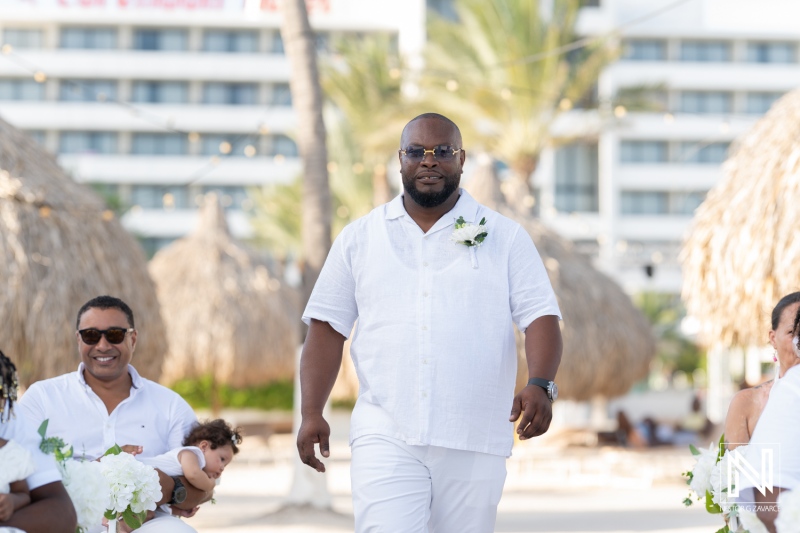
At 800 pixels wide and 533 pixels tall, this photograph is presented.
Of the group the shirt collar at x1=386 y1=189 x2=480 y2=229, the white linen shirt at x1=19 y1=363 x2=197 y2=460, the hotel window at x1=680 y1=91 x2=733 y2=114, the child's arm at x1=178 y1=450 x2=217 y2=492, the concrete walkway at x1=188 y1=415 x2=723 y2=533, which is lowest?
the concrete walkway at x1=188 y1=415 x2=723 y2=533

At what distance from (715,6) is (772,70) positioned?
4038 mm

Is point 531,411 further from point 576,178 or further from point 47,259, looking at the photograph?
point 576,178

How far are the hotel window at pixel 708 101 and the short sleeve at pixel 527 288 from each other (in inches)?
2265

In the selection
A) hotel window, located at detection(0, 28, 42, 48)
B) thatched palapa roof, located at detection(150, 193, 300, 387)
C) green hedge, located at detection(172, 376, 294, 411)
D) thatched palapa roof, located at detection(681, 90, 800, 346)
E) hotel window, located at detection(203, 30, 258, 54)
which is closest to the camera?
thatched palapa roof, located at detection(681, 90, 800, 346)

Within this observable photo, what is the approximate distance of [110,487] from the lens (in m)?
4.68

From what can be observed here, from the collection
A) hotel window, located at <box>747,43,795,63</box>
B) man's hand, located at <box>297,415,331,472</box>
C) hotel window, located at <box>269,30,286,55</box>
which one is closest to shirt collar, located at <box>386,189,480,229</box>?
man's hand, located at <box>297,415,331,472</box>

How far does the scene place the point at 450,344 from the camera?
14.8 ft

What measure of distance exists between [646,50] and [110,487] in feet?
190

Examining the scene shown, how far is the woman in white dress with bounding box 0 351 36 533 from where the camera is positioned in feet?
11.6

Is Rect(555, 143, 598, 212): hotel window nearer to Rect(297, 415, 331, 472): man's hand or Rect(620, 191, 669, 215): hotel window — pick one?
Rect(620, 191, 669, 215): hotel window

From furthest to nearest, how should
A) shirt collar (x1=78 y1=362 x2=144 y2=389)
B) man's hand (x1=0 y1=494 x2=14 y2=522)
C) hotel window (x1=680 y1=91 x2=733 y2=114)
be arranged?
hotel window (x1=680 y1=91 x2=733 y2=114) → shirt collar (x1=78 y1=362 x2=144 y2=389) → man's hand (x1=0 y1=494 x2=14 y2=522)

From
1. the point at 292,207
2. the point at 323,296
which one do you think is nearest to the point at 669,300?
the point at 292,207

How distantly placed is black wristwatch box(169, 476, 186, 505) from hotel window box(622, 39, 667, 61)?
56.6 m

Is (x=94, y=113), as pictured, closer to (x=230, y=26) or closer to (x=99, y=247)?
(x=230, y=26)
